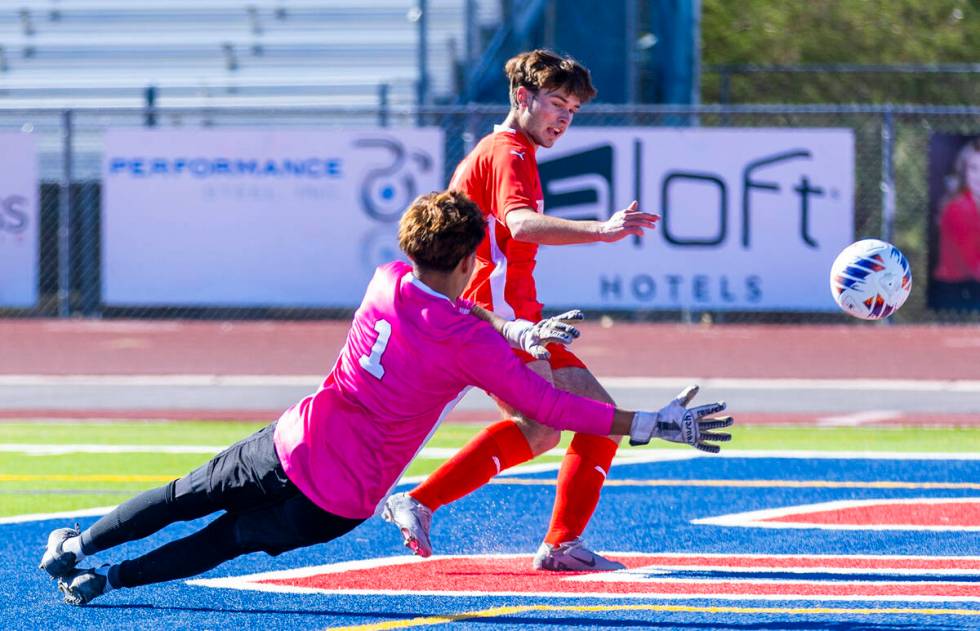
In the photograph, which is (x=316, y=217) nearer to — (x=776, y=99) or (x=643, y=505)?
(x=776, y=99)

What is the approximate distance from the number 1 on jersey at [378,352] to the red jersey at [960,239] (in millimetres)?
13909

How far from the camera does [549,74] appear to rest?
19.1 feet

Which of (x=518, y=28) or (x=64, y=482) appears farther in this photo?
(x=518, y=28)

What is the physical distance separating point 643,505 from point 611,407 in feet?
9.01

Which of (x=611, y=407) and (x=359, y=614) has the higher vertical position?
(x=611, y=407)

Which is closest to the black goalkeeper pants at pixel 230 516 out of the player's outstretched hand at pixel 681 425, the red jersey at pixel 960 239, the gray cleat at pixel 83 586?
the gray cleat at pixel 83 586

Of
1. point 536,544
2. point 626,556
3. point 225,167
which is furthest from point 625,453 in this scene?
point 225,167

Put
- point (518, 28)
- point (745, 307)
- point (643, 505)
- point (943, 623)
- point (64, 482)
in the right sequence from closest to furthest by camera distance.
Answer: point (943, 623)
point (643, 505)
point (64, 482)
point (745, 307)
point (518, 28)

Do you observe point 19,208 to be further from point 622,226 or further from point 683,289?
point 622,226

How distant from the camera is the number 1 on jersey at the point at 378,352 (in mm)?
5141

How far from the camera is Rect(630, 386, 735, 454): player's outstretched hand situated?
5.00m

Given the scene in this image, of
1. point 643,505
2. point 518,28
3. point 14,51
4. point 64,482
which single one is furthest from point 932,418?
point 14,51

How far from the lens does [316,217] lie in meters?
18.3

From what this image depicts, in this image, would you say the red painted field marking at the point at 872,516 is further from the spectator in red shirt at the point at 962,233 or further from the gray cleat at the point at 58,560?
the spectator in red shirt at the point at 962,233
